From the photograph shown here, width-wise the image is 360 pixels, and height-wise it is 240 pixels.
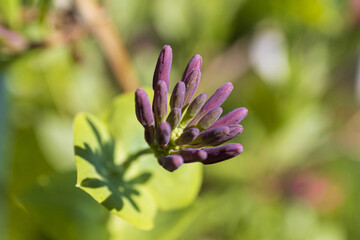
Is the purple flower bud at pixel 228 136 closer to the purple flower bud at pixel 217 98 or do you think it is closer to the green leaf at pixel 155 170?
the purple flower bud at pixel 217 98

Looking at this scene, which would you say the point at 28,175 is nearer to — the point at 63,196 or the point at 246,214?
the point at 63,196

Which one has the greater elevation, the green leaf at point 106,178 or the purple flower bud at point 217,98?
the purple flower bud at point 217,98

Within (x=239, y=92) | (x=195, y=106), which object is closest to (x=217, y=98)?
(x=195, y=106)

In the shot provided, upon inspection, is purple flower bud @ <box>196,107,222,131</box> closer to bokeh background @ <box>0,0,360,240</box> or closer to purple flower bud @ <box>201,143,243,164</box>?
purple flower bud @ <box>201,143,243,164</box>

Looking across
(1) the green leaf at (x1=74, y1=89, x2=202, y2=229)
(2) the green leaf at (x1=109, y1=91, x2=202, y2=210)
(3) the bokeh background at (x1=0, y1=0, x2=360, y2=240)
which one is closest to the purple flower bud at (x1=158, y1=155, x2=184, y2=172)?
(1) the green leaf at (x1=74, y1=89, x2=202, y2=229)

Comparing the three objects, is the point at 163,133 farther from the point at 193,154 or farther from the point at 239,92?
the point at 239,92

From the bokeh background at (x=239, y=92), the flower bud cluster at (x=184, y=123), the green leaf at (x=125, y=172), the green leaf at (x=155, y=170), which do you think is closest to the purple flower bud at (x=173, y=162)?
the flower bud cluster at (x=184, y=123)

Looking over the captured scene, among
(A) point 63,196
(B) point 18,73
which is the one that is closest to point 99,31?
(B) point 18,73
